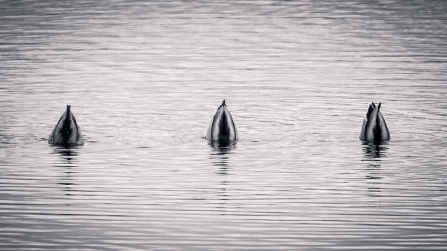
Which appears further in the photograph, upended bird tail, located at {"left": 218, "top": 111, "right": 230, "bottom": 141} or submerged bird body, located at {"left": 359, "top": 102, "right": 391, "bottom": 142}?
submerged bird body, located at {"left": 359, "top": 102, "right": 391, "bottom": 142}

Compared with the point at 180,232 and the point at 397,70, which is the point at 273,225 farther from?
the point at 397,70

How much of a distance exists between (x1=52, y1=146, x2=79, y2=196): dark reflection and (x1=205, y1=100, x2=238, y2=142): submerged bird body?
294 centimetres

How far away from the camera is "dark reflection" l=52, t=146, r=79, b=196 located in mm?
16672

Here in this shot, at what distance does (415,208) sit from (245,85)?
20154 millimetres

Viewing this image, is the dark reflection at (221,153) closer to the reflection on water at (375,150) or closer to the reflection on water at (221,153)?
the reflection on water at (221,153)

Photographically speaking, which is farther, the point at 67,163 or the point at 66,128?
the point at 66,128

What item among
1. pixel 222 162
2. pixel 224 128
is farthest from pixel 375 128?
pixel 222 162

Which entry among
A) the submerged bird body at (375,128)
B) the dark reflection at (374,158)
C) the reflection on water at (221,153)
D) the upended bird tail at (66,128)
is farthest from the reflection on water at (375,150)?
the upended bird tail at (66,128)

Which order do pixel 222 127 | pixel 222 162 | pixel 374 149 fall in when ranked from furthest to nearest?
pixel 222 127
pixel 374 149
pixel 222 162

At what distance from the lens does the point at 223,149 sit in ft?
68.4

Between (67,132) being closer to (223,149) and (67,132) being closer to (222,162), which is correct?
(223,149)

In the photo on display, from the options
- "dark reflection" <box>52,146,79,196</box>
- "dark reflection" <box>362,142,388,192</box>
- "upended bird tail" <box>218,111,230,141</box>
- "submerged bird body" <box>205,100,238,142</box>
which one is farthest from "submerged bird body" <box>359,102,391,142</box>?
"dark reflection" <box>52,146,79,196</box>

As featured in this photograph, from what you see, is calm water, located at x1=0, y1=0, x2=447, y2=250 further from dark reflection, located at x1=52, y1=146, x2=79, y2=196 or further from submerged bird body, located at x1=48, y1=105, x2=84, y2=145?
submerged bird body, located at x1=48, y1=105, x2=84, y2=145

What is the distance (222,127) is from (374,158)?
3.52 meters
